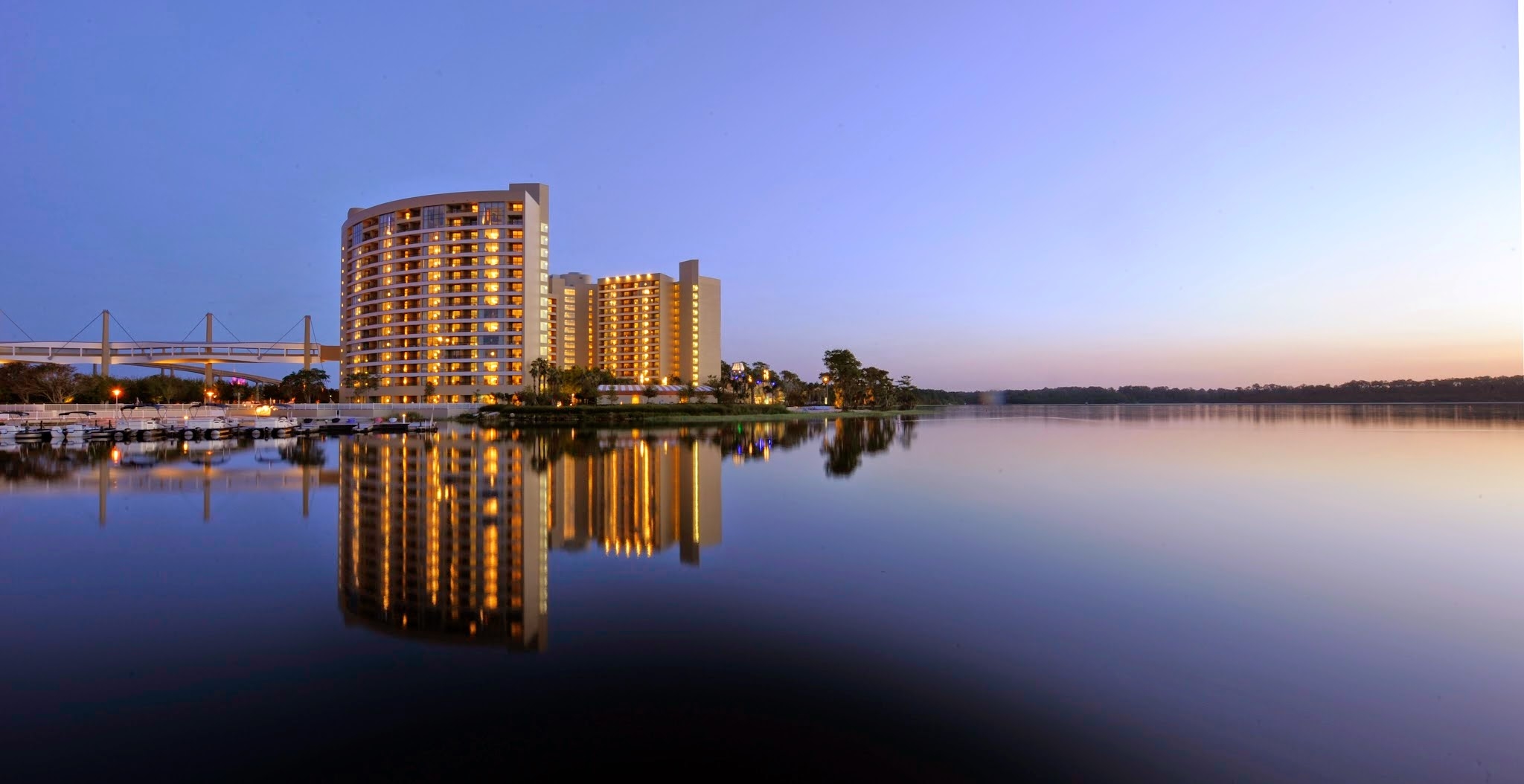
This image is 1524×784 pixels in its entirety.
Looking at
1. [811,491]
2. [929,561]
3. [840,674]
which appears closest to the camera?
[840,674]

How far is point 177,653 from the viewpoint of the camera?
23.6 ft

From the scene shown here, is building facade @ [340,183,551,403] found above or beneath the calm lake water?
above

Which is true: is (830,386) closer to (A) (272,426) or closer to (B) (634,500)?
(A) (272,426)

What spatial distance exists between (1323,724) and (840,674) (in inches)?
160

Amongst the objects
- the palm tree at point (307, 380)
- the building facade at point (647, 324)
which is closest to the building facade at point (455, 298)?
the palm tree at point (307, 380)

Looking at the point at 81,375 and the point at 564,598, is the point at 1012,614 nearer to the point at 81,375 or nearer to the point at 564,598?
the point at 564,598

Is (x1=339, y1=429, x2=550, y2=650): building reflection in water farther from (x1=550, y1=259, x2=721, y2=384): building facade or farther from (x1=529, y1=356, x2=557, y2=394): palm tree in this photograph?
(x1=550, y1=259, x2=721, y2=384): building facade

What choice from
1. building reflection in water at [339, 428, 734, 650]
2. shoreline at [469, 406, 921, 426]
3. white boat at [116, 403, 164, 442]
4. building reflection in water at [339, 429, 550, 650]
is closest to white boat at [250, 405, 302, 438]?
white boat at [116, 403, 164, 442]

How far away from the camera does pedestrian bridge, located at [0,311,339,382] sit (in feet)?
429

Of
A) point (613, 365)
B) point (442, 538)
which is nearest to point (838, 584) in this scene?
point (442, 538)

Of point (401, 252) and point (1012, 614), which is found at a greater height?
point (401, 252)

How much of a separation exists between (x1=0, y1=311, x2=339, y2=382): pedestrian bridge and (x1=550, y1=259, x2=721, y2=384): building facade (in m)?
52.8

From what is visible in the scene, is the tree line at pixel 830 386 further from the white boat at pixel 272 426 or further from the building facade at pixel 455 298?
the white boat at pixel 272 426

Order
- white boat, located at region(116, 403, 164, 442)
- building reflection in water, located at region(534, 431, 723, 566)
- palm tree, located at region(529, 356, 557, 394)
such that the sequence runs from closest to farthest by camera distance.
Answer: building reflection in water, located at region(534, 431, 723, 566)
white boat, located at region(116, 403, 164, 442)
palm tree, located at region(529, 356, 557, 394)
